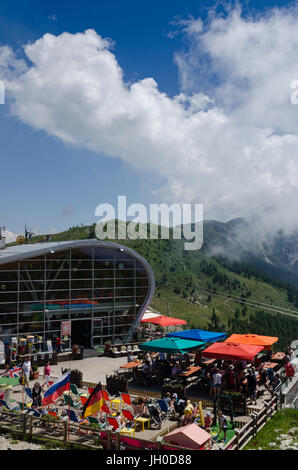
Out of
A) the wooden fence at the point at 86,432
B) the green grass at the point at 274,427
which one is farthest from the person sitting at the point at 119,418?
the green grass at the point at 274,427

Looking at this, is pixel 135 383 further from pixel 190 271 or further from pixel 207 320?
pixel 190 271

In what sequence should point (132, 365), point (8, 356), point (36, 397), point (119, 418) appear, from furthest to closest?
point (8, 356) < point (132, 365) < point (36, 397) < point (119, 418)

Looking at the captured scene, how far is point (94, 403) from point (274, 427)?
5.75m

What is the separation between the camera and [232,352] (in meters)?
14.9

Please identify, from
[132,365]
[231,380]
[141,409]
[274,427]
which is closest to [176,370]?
[132,365]

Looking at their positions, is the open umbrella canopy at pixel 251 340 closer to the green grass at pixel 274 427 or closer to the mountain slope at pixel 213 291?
the green grass at pixel 274 427

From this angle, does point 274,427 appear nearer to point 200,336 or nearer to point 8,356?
point 200,336

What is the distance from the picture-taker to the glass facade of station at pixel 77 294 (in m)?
23.3

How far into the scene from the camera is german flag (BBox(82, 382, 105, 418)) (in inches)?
454

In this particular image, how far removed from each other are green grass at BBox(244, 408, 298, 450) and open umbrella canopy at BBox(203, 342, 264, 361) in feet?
6.85

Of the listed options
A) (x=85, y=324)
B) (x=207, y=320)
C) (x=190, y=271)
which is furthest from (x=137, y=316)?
(x=190, y=271)

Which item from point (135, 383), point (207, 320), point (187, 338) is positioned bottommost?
point (207, 320)

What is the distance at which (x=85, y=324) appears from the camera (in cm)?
2625

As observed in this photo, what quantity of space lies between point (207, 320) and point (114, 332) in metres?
91.8
